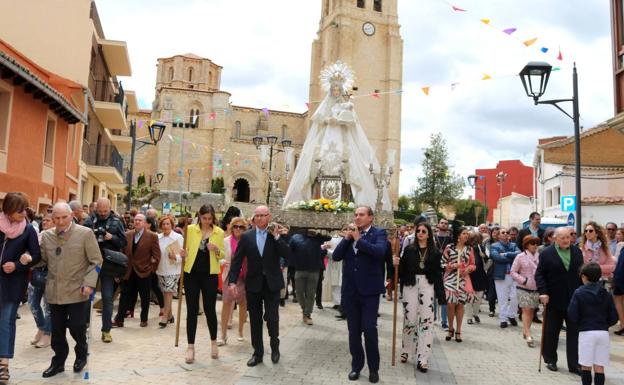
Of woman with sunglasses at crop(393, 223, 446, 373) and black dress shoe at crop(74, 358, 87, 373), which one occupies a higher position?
woman with sunglasses at crop(393, 223, 446, 373)

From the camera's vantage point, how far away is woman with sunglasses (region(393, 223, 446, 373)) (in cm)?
636

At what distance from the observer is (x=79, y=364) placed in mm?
5363

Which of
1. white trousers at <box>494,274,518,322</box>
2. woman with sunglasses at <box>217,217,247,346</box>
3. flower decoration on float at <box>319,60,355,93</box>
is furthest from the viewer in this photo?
flower decoration on float at <box>319,60,355,93</box>

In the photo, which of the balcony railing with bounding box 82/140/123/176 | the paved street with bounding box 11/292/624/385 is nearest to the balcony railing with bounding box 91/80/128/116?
the balcony railing with bounding box 82/140/123/176

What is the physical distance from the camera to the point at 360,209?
19.3ft

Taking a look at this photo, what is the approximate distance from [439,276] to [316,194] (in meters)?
7.92

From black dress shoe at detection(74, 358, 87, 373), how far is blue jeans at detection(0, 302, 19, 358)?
2.10 ft

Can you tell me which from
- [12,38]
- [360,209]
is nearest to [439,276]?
[360,209]

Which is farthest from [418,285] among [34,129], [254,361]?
[34,129]

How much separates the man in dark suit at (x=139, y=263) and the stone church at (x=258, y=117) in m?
44.9

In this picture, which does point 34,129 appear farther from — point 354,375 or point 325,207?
point 354,375

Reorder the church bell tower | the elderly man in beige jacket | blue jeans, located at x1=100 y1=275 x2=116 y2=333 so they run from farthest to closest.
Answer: the church bell tower, blue jeans, located at x1=100 y1=275 x2=116 y2=333, the elderly man in beige jacket

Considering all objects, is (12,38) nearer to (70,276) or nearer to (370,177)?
(370,177)

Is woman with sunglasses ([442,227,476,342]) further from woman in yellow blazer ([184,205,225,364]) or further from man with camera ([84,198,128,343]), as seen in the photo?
man with camera ([84,198,128,343])
